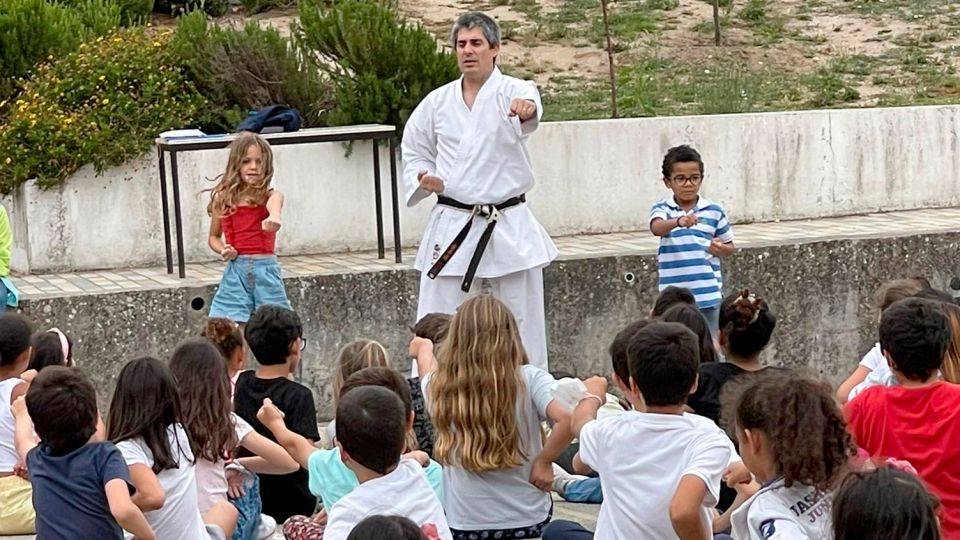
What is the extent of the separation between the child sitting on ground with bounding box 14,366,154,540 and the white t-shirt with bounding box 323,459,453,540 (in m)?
0.78

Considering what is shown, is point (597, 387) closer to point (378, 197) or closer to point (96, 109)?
point (378, 197)

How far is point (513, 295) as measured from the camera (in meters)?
8.41

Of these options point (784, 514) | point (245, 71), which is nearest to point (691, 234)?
point (784, 514)

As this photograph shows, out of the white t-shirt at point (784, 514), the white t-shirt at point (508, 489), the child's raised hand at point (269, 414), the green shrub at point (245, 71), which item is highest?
the green shrub at point (245, 71)

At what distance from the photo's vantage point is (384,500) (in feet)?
14.7

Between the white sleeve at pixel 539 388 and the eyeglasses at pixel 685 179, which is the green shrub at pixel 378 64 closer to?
the eyeglasses at pixel 685 179

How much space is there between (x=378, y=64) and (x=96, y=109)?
2.05 meters

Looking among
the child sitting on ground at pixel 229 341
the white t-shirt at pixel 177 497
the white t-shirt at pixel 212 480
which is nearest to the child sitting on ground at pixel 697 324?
the white t-shirt at pixel 212 480

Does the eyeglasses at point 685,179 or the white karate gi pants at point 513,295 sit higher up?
the eyeglasses at point 685,179

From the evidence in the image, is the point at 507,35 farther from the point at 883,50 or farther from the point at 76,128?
the point at 76,128

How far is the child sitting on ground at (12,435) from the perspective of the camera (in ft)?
21.2

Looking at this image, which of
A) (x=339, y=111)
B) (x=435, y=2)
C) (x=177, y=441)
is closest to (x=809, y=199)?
(x=339, y=111)

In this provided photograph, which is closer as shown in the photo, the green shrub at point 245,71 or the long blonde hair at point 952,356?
the long blonde hair at point 952,356

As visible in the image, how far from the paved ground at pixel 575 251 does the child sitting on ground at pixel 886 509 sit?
6.85 meters
